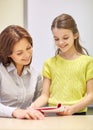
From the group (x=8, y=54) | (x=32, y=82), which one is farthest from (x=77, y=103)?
(x=8, y=54)

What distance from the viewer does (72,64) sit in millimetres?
1545

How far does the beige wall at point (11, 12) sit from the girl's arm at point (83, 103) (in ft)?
4.51

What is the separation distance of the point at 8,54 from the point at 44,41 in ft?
3.82

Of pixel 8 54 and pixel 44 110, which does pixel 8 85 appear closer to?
pixel 8 54

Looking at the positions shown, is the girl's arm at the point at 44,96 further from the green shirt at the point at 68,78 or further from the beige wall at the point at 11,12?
the beige wall at the point at 11,12

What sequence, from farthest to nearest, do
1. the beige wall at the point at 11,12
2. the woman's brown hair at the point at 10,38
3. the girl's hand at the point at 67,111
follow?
1. the beige wall at the point at 11,12
2. the woman's brown hair at the point at 10,38
3. the girl's hand at the point at 67,111

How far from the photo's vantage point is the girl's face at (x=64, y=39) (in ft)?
4.96

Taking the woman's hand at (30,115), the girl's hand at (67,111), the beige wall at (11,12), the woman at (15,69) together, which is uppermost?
the beige wall at (11,12)

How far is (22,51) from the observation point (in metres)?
1.45

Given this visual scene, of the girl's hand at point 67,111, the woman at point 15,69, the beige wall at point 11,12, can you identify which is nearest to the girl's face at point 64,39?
the woman at point 15,69

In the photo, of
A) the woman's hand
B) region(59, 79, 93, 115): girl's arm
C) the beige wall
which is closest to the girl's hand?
region(59, 79, 93, 115): girl's arm

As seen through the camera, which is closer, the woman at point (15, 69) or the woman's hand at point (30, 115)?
the woman's hand at point (30, 115)

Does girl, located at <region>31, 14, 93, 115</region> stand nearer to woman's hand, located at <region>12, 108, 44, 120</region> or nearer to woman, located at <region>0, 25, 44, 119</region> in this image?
woman, located at <region>0, 25, 44, 119</region>

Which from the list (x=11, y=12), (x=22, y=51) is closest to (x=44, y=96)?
(x=22, y=51)
